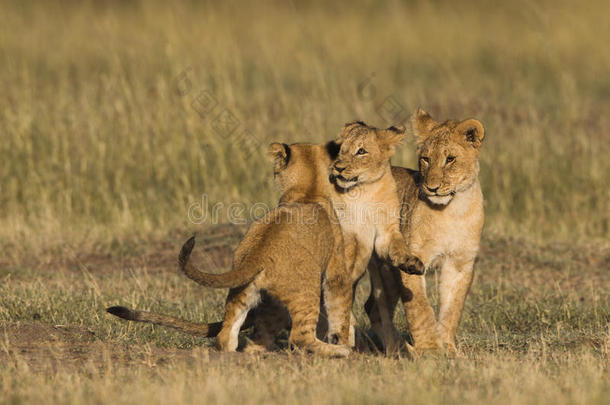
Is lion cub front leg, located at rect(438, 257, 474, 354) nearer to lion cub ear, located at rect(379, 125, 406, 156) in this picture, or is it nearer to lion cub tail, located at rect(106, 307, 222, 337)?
lion cub ear, located at rect(379, 125, 406, 156)

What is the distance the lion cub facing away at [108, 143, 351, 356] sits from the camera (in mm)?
5465

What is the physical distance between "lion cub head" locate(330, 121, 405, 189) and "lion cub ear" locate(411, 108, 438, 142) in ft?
0.87

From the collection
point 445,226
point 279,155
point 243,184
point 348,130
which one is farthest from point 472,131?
point 243,184

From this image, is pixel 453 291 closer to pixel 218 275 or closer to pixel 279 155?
pixel 279 155

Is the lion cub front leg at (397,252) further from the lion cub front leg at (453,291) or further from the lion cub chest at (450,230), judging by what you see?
the lion cub front leg at (453,291)

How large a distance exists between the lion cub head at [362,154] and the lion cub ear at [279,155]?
290mm

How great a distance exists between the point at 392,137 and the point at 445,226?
0.63 meters

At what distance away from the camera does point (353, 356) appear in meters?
5.75

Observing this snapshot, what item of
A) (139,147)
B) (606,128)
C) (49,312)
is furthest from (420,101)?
(49,312)

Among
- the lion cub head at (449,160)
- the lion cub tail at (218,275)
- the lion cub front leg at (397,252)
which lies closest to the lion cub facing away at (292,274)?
the lion cub tail at (218,275)

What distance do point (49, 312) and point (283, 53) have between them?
10.5 meters

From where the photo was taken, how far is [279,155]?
611cm

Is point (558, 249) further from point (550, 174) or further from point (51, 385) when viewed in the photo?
point (51, 385)

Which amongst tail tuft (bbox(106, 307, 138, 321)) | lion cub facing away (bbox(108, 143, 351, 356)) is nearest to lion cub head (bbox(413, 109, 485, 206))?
lion cub facing away (bbox(108, 143, 351, 356))
